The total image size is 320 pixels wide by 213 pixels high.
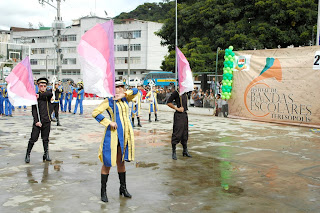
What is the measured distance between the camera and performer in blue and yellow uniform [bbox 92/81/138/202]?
5508 millimetres

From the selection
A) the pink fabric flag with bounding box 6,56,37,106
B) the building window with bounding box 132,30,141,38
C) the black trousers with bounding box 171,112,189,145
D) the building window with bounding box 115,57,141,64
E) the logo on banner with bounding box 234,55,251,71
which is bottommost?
the black trousers with bounding box 171,112,189,145

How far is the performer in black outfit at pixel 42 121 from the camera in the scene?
27.5ft

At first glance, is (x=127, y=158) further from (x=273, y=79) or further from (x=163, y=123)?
Answer: (x=273, y=79)

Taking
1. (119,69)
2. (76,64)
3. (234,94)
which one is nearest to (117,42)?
(119,69)

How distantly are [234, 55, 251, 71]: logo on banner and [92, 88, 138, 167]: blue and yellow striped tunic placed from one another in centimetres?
1348

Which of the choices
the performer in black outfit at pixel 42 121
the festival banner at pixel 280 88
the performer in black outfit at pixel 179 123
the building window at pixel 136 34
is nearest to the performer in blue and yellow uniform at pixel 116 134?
the performer in black outfit at pixel 179 123

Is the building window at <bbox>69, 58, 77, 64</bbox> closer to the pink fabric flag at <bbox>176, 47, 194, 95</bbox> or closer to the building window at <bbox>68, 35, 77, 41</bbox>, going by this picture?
the building window at <bbox>68, 35, 77, 41</bbox>

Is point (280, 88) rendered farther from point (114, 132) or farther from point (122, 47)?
point (122, 47)

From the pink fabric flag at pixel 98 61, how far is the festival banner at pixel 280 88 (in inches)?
477

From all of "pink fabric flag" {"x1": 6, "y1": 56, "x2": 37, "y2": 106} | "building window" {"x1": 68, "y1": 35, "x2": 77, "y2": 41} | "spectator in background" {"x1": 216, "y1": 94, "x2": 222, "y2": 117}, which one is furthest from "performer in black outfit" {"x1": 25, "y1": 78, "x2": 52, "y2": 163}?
"building window" {"x1": 68, "y1": 35, "x2": 77, "y2": 41}

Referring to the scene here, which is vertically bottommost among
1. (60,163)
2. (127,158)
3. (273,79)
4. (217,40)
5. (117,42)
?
(60,163)

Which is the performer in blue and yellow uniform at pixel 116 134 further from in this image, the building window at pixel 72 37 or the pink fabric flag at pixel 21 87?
the building window at pixel 72 37

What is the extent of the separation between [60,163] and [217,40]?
23332 millimetres

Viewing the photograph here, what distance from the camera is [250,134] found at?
13273mm
